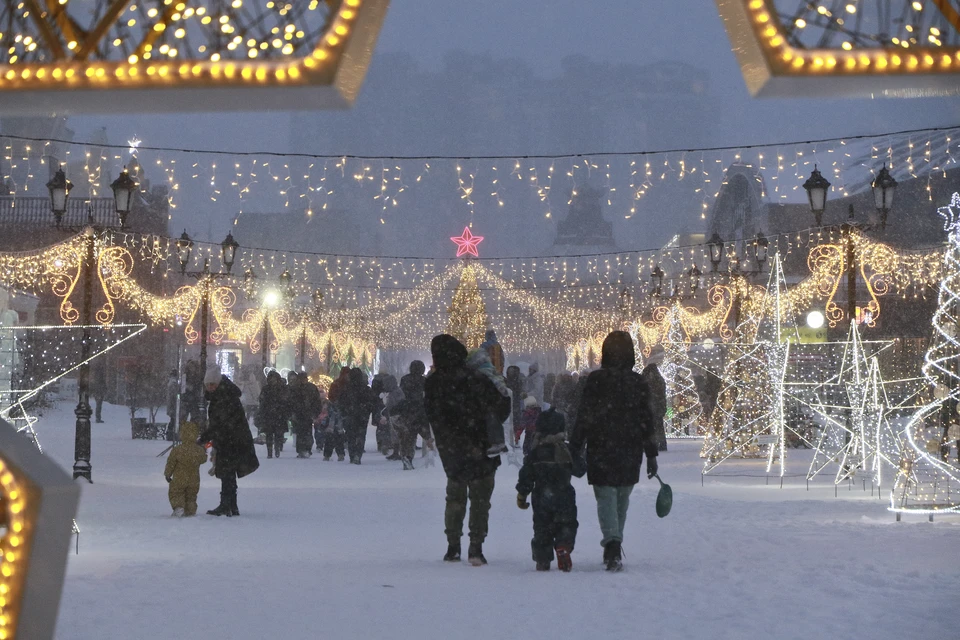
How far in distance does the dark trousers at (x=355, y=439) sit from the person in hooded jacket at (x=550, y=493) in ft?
45.7

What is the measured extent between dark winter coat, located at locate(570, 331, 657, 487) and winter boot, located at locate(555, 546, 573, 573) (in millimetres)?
558

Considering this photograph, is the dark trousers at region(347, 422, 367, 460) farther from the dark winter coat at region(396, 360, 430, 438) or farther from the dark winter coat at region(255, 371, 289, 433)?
the dark winter coat at region(396, 360, 430, 438)

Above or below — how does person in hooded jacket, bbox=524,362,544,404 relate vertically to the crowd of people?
above

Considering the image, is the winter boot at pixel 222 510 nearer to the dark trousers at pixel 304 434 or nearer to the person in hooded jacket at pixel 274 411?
the person in hooded jacket at pixel 274 411

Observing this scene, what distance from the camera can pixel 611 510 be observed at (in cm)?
937

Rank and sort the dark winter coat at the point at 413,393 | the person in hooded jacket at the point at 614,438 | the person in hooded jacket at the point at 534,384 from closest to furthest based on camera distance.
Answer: the person in hooded jacket at the point at 614,438 < the dark winter coat at the point at 413,393 < the person in hooded jacket at the point at 534,384

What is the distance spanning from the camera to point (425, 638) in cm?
671

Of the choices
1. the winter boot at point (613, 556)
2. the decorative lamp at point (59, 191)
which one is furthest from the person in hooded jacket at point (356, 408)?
the winter boot at point (613, 556)

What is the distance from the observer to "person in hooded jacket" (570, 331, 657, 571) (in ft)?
30.9

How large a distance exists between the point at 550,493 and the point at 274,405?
633 inches

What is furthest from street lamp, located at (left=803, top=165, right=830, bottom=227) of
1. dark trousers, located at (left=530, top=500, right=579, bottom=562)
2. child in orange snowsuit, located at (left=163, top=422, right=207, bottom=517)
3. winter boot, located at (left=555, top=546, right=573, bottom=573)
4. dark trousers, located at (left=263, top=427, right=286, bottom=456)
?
winter boot, located at (left=555, top=546, right=573, bottom=573)

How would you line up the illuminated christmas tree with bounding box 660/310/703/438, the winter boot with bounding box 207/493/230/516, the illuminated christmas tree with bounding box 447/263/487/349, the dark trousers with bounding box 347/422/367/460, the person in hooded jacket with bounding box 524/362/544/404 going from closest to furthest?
1. the winter boot with bounding box 207/493/230/516
2. the dark trousers with bounding box 347/422/367/460
3. the person in hooded jacket with bounding box 524/362/544/404
4. the illuminated christmas tree with bounding box 660/310/703/438
5. the illuminated christmas tree with bounding box 447/263/487/349

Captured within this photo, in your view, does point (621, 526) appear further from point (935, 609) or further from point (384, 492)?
point (384, 492)

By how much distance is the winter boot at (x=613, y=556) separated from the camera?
9.31m
